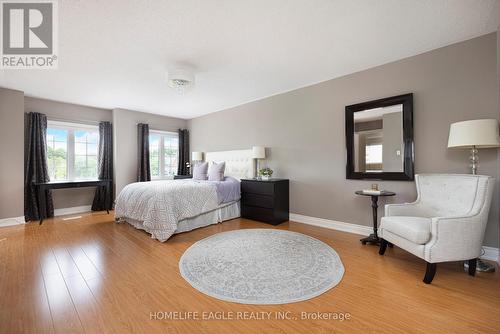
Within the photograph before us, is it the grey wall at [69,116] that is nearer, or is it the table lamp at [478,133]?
the table lamp at [478,133]

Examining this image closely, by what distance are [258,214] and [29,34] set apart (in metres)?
3.89

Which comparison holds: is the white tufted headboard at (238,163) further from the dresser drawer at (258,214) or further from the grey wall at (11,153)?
the grey wall at (11,153)

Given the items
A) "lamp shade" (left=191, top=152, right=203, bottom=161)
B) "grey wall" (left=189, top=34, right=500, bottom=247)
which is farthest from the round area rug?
"lamp shade" (left=191, top=152, right=203, bottom=161)

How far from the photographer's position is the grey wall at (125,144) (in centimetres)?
528

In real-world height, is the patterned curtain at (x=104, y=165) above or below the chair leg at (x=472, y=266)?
above

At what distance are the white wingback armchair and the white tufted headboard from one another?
281 cm

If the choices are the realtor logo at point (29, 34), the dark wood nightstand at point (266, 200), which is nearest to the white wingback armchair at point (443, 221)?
the dark wood nightstand at point (266, 200)

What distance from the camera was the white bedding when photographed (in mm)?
3121

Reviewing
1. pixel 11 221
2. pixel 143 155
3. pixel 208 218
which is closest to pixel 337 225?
pixel 208 218

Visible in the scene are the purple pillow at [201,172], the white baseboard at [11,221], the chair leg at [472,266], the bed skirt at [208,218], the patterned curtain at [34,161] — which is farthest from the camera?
the purple pillow at [201,172]

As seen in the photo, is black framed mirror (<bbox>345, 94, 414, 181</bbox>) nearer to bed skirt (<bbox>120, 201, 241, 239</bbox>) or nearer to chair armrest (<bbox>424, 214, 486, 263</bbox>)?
chair armrest (<bbox>424, 214, 486, 263</bbox>)

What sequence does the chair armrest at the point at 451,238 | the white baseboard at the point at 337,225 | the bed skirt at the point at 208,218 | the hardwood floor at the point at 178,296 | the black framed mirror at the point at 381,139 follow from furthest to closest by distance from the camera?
the bed skirt at the point at 208,218 < the white baseboard at the point at 337,225 < the black framed mirror at the point at 381,139 < the chair armrest at the point at 451,238 < the hardwood floor at the point at 178,296

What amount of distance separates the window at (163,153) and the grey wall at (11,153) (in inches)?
96.6

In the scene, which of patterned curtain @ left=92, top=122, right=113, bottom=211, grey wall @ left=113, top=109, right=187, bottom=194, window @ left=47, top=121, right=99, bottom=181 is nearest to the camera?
window @ left=47, top=121, right=99, bottom=181
